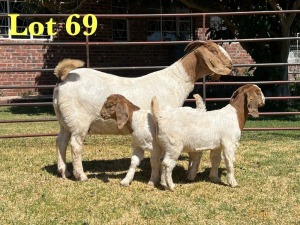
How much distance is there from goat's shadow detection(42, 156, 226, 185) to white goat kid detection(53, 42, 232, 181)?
1.14 ft

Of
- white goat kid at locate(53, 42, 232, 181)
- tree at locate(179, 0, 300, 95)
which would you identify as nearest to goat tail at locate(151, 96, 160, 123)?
white goat kid at locate(53, 42, 232, 181)

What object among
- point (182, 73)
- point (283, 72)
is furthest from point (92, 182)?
point (283, 72)

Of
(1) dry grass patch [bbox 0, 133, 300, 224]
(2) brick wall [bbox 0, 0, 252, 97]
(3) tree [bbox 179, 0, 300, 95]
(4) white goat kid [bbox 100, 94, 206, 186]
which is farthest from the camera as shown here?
(2) brick wall [bbox 0, 0, 252, 97]

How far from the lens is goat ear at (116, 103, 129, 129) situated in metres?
4.87

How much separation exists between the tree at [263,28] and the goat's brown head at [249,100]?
6.73m

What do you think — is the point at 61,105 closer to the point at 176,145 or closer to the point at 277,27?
the point at 176,145

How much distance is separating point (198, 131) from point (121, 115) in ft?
2.74

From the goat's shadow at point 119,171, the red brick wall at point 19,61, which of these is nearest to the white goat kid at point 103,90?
the goat's shadow at point 119,171

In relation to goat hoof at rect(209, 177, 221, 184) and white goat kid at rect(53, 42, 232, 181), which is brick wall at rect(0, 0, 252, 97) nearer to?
white goat kid at rect(53, 42, 232, 181)

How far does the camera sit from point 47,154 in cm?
→ 690

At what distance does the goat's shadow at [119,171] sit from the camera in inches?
215

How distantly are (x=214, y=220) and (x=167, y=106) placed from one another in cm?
155

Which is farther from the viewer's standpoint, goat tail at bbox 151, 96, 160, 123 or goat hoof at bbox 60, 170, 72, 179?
goat hoof at bbox 60, 170, 72, 179

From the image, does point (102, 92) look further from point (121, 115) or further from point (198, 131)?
point (198, 131)
